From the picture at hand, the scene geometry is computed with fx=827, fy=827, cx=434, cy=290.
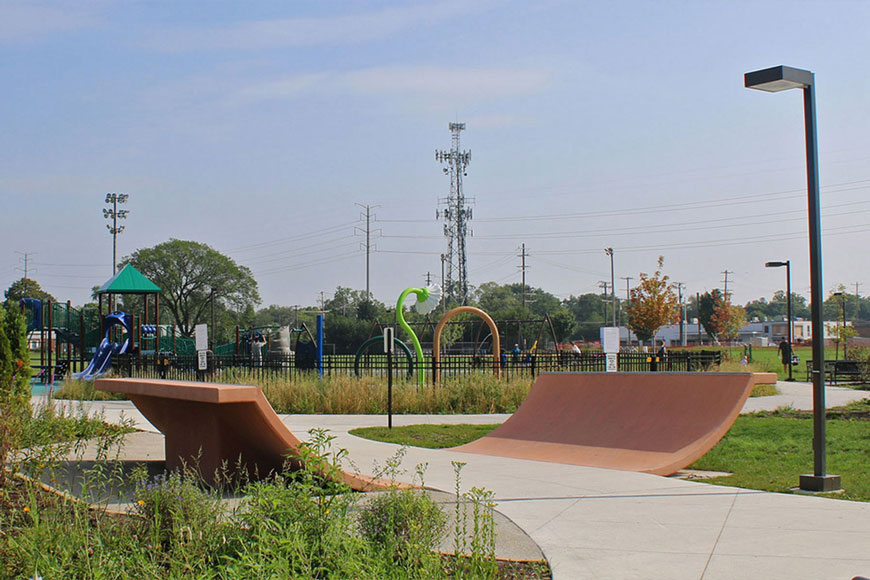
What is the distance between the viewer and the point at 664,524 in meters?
6.10

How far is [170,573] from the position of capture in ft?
13.1

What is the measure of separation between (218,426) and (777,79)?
6.03 m

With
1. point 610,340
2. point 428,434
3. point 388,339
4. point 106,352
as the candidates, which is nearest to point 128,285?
point 106,352

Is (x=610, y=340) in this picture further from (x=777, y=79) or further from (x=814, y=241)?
(x=777, y=79)

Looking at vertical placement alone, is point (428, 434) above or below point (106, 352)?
below

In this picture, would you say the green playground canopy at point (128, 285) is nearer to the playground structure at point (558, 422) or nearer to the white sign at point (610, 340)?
the white sign at point (610, 340)

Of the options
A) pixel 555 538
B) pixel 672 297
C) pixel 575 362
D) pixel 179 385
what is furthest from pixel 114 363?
pixel 672 297

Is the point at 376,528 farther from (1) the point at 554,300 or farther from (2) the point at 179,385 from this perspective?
(1) the point at 554,300

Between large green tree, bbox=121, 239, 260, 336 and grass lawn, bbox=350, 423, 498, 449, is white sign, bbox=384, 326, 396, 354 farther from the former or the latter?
large green tree, bbox=121, 239, 260, 336

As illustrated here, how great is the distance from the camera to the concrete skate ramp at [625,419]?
857cm

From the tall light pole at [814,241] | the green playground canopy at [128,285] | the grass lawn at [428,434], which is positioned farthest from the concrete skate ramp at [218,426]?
the green playground canopy at [128,285]

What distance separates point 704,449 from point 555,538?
126 inches

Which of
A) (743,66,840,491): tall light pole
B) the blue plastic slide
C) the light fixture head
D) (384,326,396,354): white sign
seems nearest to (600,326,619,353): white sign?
(384,326,396,354): white sign

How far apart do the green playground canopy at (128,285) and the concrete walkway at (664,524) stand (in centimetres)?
2602
